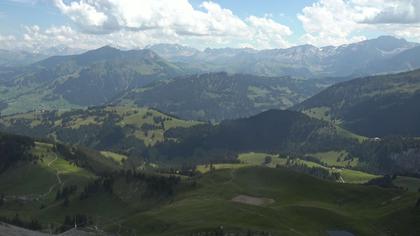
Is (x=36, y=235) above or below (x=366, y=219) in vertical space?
above

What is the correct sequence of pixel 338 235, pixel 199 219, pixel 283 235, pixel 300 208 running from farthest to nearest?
pixel 300 208
pixel 199 219
pixel 338 235
pixel 283 235

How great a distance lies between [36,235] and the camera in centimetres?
11394

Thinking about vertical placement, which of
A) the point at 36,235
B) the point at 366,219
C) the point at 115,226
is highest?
the point at 36,235

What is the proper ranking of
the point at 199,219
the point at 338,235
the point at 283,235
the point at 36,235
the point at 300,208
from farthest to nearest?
the point at 300,208
the point at 199,219
the point at 338,235
the point at 283,235
the point at 36,235

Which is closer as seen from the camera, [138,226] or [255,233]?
[255,233]

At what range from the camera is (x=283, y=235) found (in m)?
150

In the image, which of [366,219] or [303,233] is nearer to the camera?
[303,233]

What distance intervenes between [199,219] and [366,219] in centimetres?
5901

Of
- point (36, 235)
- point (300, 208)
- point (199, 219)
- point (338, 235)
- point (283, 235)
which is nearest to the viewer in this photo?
point (36, 235)

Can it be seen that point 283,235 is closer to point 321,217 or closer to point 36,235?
point 321,217

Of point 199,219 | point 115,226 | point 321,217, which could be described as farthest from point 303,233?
point 115,226

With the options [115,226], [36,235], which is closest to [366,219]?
[115,226]

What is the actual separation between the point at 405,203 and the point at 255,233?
7247 centimetres

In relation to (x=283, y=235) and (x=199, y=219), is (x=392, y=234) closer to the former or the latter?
(x=283, y=235)
